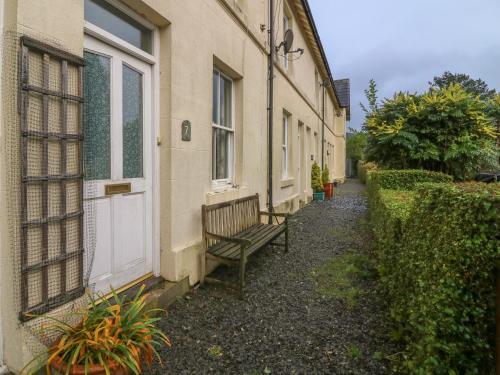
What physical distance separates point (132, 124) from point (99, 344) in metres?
2.11

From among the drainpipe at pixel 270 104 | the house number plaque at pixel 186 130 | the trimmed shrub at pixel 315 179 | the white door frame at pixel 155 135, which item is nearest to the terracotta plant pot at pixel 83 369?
the white door frame at pixel 155 135

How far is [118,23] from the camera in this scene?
3176 mm

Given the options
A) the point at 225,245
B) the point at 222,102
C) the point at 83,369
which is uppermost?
the point at 222,102

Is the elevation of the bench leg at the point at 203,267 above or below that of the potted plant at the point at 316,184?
below

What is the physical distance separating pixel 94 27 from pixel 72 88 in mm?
751

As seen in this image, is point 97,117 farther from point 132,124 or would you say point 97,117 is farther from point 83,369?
point 83,369

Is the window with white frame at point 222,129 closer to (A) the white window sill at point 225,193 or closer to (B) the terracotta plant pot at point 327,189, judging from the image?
(A) the white window sill at point 225,193

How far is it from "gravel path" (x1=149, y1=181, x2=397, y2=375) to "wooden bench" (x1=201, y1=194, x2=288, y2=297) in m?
0.42

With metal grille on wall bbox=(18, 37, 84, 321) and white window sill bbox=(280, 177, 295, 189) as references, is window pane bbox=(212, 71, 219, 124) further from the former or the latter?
white window sill bbox=(280, 177, 295, 189)

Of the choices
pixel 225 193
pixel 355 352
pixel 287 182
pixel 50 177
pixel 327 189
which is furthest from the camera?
pixel 327 189

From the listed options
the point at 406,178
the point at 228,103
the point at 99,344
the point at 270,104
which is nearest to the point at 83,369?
the point at 99,344

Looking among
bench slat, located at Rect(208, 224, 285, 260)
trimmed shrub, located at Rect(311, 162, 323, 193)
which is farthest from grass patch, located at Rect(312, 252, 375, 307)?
trimmed shrub, located at Rect(311, 162, 323, 193)

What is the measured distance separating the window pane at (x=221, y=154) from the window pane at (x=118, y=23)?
1.84m

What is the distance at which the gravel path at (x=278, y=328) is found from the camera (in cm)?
257
